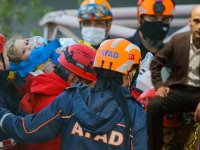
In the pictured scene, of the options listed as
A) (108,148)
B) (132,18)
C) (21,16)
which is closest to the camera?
(108,148)

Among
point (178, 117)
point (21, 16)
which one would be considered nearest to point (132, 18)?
point (21, 16)

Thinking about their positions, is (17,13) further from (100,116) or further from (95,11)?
(100,116)

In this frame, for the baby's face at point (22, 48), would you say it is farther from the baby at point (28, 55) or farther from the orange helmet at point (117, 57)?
the orange helmet at point (117, 57)

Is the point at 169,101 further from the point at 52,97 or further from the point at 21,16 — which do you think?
the point at 21,16

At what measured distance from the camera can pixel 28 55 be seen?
216 inches

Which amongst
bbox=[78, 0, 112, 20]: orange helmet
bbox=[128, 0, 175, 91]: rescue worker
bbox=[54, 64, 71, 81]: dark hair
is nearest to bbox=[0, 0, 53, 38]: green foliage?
bbox=[78, 0, 112, 20]: orange helmet

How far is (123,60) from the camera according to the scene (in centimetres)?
447

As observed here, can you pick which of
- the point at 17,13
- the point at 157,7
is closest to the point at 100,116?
the point at 157,7

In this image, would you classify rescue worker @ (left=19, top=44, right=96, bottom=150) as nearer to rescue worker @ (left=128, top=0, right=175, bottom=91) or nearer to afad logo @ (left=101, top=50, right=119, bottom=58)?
afad logo @ (left=101, top=50, right=119, bottom=58)

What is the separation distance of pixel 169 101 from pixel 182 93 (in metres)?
0.14

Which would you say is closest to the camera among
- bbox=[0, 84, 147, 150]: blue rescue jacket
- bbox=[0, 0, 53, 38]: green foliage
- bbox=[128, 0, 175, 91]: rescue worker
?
bbox=[0, 84, 147, 150]: blue rescue jacket

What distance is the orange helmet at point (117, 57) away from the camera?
174 inches

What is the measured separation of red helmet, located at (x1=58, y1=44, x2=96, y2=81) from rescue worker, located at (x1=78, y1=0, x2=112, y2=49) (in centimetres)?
→ 219

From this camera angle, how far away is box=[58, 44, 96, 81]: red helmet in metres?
4.89
